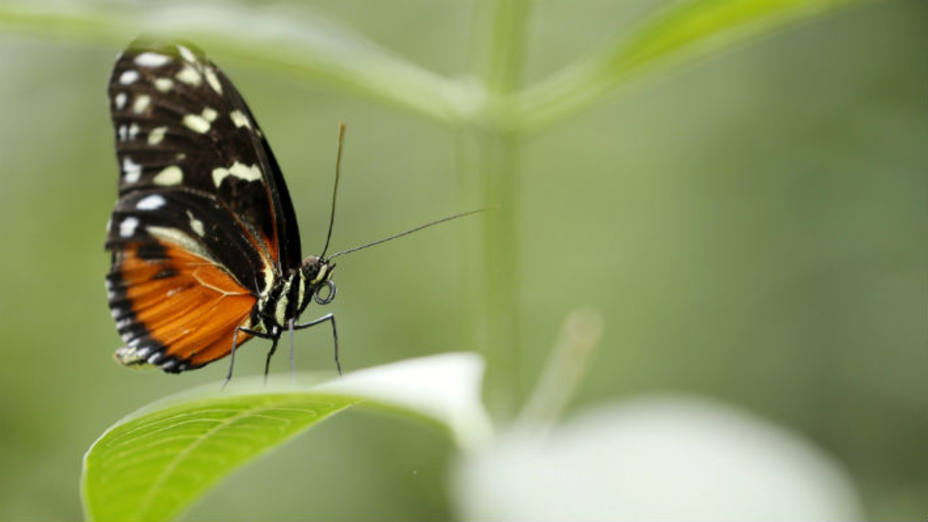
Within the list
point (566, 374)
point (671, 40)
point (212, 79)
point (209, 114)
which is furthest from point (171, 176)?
→ point (671, 40)

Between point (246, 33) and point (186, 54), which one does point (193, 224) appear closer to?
point (186, 54)

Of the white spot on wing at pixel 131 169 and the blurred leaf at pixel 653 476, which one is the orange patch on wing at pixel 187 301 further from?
the blurred leaf at pixel 653 476

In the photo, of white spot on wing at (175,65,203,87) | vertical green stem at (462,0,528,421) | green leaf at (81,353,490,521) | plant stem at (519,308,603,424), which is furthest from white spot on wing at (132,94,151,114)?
green leaf at (81,353,490,521)

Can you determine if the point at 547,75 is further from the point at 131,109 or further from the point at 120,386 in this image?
the point at 131,109

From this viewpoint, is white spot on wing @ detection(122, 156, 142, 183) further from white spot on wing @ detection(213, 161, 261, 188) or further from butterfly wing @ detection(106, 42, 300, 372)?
white spot on wing @ detection(213, 161, 261, 188)

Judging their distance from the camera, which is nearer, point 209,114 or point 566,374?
point 566,374

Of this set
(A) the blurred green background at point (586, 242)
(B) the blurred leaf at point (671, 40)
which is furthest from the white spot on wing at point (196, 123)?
(A) the blurred green background at point (586, 242)
